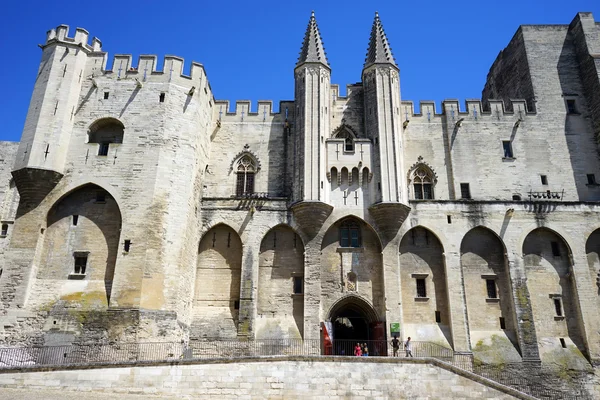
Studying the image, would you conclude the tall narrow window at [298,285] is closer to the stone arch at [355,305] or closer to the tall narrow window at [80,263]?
the stone arch at [355,305]

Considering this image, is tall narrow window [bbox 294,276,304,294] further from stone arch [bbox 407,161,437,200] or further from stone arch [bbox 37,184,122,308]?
stone arch [bbox 37,184,122,308]

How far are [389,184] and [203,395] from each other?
1318cm

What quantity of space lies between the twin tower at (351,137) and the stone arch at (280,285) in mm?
1670

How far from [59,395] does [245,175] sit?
14.4m

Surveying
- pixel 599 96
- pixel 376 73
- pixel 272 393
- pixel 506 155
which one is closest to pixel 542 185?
pixel 506 155

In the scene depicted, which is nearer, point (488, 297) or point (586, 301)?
point (586, 301)

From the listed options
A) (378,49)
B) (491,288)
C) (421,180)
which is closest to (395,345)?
(491,288)

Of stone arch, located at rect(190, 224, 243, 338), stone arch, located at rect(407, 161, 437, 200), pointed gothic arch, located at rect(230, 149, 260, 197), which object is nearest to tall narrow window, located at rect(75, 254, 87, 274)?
stone arch, located at rect(190, 224, 243, 338)

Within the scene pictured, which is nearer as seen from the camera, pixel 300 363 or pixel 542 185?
pixel 300 363

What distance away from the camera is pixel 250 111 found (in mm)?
28984

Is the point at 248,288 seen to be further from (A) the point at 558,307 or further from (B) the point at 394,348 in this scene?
(A) the point at 558,307

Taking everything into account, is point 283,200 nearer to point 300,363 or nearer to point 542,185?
point 300,363

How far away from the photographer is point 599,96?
93.6 ft

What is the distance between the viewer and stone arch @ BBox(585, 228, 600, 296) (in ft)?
82.3
